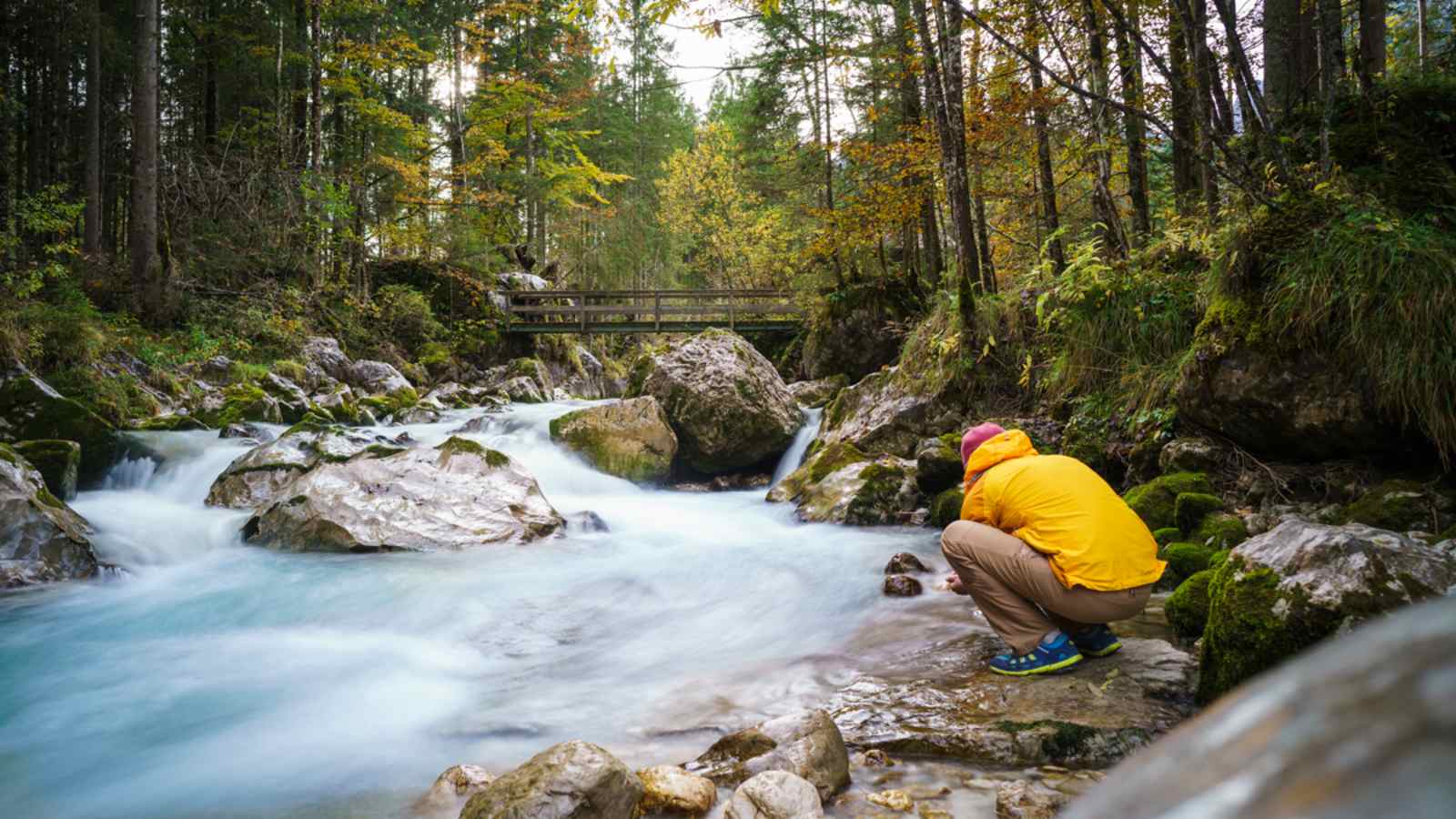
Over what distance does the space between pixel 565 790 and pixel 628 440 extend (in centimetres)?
820

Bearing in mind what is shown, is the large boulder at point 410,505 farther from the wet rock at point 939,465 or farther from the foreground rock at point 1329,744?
the foreground rock at point 1329,744

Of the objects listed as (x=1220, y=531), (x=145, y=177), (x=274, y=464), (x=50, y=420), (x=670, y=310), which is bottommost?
(x=1220, y=531)

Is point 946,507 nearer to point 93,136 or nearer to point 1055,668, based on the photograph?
point 1055,668

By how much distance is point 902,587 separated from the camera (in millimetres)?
5684

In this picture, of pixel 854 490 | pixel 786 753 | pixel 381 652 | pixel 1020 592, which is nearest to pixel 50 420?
pixel 381 652

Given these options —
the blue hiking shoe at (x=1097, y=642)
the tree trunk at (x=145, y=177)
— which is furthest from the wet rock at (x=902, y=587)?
the tree trunk at (x=145, y=177)

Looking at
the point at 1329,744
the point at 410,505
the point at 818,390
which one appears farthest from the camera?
the point at 818,390

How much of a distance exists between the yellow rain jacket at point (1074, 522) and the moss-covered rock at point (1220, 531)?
143 cm

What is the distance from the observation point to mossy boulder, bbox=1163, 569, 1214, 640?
4.04m

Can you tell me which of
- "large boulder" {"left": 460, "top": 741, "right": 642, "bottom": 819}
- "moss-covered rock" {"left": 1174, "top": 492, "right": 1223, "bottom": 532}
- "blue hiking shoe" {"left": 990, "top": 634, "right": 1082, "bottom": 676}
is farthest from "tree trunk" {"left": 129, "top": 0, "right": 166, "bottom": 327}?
"moss-covered rock" {"left": 1174, "top": 492, "right": 1223, "bottom": 532}

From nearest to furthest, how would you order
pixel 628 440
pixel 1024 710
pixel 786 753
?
pixel 786 753 < pixel 1024 710 < pixel 628 440

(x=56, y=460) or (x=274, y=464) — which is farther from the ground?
(x=56, y=460)

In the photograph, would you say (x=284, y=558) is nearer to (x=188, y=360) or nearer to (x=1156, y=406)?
(x=188, y=360)

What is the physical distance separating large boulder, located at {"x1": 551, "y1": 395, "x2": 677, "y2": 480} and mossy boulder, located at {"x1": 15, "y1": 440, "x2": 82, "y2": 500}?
17.8 feet
